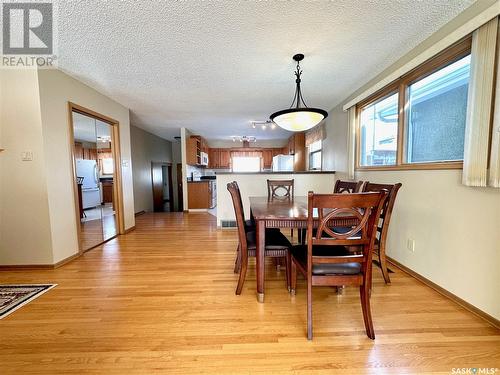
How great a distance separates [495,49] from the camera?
1400 millimetres

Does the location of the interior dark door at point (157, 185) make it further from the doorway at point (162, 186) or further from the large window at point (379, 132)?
the large window at point (379, 132)

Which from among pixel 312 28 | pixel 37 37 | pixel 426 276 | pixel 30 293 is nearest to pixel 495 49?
pixel 312 28

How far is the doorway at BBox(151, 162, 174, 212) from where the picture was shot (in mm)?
6845

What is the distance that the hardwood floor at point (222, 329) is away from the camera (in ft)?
3.86

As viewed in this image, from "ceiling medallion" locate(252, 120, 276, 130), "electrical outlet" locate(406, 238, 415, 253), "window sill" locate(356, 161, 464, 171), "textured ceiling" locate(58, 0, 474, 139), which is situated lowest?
"electrical outlet" locate(406, 238, 415, 253)

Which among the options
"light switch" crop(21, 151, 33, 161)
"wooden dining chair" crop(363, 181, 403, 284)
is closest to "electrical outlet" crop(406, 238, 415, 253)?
"wooden dining chair" crop(363, 181, 403, 284)

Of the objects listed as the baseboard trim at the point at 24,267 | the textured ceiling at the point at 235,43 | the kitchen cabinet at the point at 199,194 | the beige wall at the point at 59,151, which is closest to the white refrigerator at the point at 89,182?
the beige wall at the point at 59,151

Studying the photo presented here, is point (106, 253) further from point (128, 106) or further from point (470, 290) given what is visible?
point (470, 290)

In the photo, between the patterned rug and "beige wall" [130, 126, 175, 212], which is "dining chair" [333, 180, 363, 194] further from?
"beige wall" [130, 126, 175, 212]

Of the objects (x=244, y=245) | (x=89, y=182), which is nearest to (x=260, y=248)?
(x=244, y=245)

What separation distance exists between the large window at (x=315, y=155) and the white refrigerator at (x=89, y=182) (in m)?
4.50

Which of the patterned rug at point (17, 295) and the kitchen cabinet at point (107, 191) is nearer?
the patterned rug at point (17, 295)

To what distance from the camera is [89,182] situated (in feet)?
10.7

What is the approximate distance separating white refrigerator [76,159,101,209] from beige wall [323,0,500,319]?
163 inches
